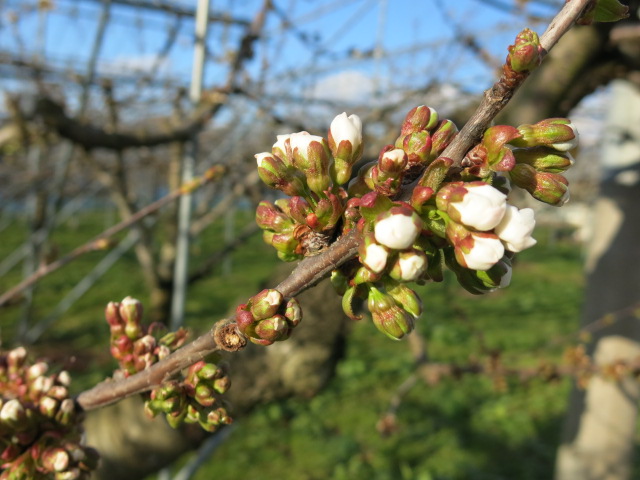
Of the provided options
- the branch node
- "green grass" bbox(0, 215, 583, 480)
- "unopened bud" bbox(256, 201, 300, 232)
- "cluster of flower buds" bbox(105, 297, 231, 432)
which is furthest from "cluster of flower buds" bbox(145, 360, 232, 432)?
"green grass" bbox(0, 215, 583, 480)

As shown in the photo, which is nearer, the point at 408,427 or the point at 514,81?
the point at 514,81

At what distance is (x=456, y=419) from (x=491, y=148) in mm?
5761

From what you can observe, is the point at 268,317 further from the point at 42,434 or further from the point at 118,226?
the point at 118,226

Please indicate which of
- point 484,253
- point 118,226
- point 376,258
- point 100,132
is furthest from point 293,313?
point 100,132

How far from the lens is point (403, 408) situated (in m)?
6.02

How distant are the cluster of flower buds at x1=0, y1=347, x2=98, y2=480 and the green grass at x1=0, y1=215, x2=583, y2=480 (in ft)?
7.04

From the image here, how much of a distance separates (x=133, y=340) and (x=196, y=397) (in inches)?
8.3

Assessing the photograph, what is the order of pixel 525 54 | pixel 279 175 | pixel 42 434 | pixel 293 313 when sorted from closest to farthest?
1. pixel 525 54
2. pixel 293 313
3. pixel 279 175
4. pixel 42 434

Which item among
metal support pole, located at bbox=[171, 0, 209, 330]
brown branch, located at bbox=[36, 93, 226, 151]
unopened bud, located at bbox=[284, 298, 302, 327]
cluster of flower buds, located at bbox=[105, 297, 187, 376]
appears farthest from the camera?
metal support pole, located at bbox=[171, 0, 209, 330]

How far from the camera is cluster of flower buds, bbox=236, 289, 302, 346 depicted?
2.09 ft

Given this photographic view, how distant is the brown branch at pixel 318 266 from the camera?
0.59 meters

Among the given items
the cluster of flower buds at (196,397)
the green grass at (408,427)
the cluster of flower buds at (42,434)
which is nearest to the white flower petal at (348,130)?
the cluster of flower buds at (196,397)

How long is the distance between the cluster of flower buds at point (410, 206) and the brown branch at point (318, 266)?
22 mm

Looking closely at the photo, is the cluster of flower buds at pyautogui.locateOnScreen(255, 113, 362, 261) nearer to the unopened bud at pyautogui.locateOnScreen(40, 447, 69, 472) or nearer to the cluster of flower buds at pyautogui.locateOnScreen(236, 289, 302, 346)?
the cluster of flower buds at pyautogui.locateOnScreen(236, 289, 302, 346)
